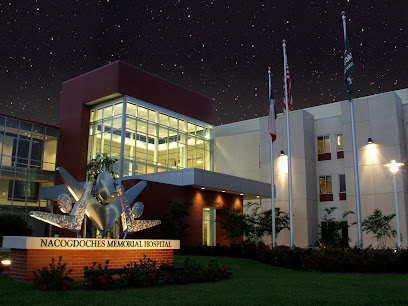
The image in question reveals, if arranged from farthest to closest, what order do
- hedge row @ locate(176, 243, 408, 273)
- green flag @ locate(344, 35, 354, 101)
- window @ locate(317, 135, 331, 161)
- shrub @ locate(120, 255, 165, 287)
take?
window @ locate(317, 135, 331, 161)
green flag @ locate(344, 35, 354, 101)
hedge row @ locate(176, 243, 408, 273)
shrub @ locate(120, 255, 165, 287)

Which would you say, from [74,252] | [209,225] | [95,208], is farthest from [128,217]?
[209,225]

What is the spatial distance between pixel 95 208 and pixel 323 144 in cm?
3047

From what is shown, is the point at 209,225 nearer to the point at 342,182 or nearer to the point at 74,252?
the point at 342,182

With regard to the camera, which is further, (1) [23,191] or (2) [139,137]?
(1) [23,191]

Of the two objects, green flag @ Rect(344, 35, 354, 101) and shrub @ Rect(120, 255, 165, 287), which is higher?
green flag @ Rect(344, 35, 354, 101)

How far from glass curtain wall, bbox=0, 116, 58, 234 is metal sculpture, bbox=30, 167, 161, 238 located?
24.4 metres

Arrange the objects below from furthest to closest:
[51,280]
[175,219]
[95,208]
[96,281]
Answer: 1. [175,219]
2. [95,208]
3. [96,281]
4. [51,280]

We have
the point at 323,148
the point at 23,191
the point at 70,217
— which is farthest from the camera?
the point at 323,148

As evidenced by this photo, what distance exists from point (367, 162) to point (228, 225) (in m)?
13.5

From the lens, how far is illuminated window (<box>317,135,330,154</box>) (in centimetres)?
4056

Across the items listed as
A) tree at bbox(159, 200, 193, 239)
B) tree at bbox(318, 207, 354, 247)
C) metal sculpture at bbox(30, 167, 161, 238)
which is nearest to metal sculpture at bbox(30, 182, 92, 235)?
metal sculpture at bbox(30, 167, 161, 238)

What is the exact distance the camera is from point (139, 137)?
3691cm

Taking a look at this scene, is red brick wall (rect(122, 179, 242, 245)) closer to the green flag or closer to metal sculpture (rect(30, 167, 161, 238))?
metal sculpture (rect(30, 167, 161, 238))

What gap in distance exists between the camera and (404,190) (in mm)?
34125
